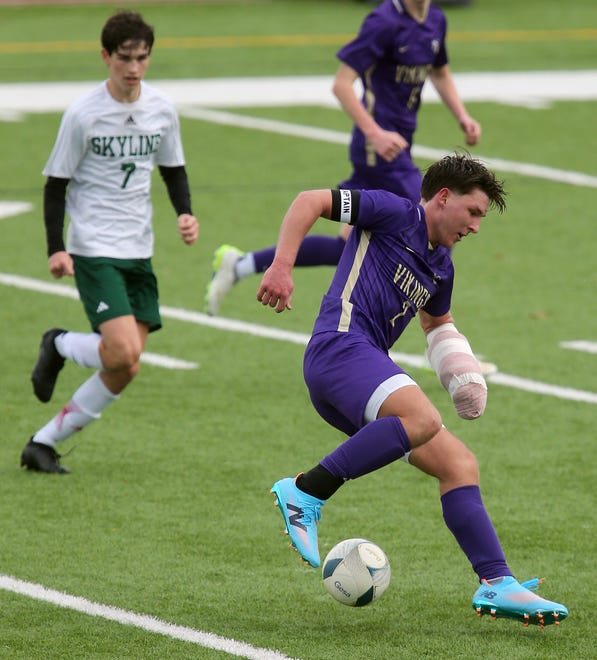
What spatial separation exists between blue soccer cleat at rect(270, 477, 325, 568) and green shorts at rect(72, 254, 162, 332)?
2.13 metres

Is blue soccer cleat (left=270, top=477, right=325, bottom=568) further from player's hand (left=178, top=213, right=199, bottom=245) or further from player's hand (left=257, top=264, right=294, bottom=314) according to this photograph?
player's hand (left=178, top=213, right=199, bottom=245)

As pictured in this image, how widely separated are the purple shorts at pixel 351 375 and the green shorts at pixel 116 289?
6.37 feet

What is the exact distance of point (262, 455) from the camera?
7.97m

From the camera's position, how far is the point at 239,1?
27.9 metres

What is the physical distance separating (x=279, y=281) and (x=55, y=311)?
5511 mm

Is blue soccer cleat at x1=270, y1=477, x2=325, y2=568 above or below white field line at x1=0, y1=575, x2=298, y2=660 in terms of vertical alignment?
above

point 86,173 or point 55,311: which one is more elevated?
point 86,173

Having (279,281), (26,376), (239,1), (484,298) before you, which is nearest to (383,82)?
(484,298)

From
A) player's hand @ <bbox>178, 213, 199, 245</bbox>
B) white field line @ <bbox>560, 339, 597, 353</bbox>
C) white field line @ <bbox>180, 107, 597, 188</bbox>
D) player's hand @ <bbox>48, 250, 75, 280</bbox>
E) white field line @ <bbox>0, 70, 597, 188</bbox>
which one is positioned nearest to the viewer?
player's hand @ <bbox>48, 250, 75, 280</bbox>

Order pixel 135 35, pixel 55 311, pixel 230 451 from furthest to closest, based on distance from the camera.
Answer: pixel 55 311
pixel 230 451
pixel 135 35

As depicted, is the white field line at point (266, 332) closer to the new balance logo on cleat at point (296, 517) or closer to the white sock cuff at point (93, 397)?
the white sock cuff at point (93, 397)

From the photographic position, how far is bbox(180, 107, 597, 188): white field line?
15023 millimetres

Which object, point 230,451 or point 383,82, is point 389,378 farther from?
point 383,82

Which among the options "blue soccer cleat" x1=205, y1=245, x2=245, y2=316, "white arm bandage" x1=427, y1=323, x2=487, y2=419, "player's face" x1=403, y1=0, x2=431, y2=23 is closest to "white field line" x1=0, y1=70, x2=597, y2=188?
"player's face" x1=403, y1=0, x2=431, y2=23
